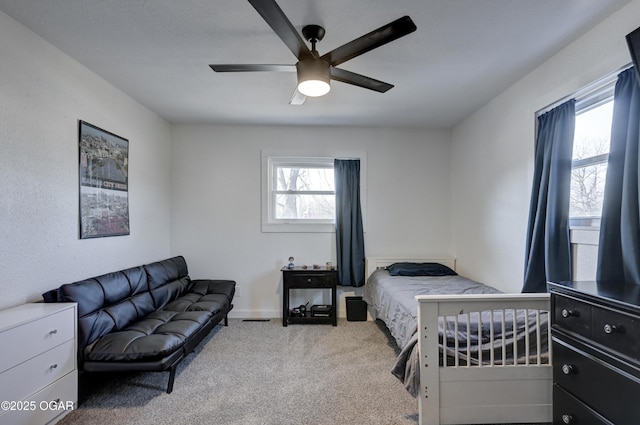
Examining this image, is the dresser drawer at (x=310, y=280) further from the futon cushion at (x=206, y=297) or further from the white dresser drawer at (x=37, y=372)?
the white dresser drawer at (x=37, y=372)

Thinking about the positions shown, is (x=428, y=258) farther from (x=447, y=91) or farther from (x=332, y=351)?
(x=447, y=91)

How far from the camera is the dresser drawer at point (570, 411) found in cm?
144

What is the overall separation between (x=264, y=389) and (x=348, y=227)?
2186 millimetres

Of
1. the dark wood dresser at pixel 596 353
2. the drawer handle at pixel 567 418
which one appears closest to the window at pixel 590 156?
the dark wood dresser at pixel 596 353

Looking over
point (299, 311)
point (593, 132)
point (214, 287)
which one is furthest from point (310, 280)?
point (593, 132)

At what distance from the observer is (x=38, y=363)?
5.81 ft

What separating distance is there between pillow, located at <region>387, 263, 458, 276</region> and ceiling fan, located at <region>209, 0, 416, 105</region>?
86.7 inches

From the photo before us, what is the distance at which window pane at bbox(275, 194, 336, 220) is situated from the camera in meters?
4.21

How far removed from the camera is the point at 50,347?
1.85 m

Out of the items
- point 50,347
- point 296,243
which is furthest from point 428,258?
point 50,347

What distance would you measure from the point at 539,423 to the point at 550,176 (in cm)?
163

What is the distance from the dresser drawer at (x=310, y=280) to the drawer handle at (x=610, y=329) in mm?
2683

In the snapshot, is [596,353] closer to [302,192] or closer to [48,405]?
[48,405]

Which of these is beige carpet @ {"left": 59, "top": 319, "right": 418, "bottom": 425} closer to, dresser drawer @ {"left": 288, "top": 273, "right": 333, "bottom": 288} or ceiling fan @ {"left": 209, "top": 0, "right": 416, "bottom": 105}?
dresser drawer @ {"left": 288, "top": 273, "right": 333, "bottom": 288}
